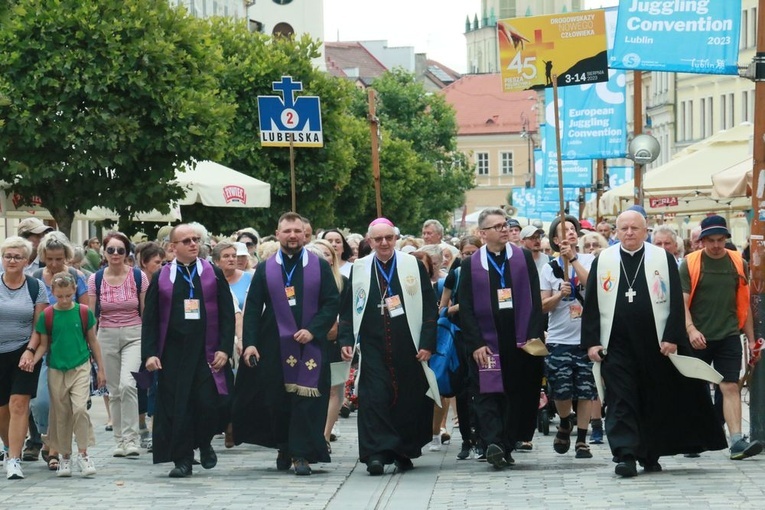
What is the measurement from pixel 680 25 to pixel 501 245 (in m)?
4.93

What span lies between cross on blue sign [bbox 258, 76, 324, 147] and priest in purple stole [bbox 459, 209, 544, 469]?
7804 millimetres

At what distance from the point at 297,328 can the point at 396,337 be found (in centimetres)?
73

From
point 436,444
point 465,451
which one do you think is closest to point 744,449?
point 465,451

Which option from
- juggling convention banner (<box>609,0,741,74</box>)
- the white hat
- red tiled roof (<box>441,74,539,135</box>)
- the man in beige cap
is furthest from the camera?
red tiled roof (<box>441,74,539,135</box>)

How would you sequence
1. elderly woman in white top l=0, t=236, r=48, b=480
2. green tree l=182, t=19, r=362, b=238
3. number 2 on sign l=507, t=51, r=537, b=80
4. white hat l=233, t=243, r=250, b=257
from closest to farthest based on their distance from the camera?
1. elderly woman in white top l=0, t=236, r=48, b=480
2. white hat l=233, t=243, r=250, b=257
3. number 2 on sign l=507, t=51, r=537, b=80
4. green tree l=182, t=19, r=362, b=238

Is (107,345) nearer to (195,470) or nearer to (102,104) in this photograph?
(195,470)

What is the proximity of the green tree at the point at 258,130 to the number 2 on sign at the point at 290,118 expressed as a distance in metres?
13.6

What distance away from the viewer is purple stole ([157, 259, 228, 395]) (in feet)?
41.4

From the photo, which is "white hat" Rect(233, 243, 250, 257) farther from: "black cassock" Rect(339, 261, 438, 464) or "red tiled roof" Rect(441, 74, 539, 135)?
"red tiled roof" Rect(441, 74, 539, 135)

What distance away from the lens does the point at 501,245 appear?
12.8 m

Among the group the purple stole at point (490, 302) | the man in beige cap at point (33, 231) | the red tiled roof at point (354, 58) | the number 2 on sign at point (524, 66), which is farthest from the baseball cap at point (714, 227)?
the red tiled roof at point (354, 58)

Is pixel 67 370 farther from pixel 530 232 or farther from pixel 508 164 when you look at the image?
pixel 508 164

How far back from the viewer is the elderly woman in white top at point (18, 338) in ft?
40.5

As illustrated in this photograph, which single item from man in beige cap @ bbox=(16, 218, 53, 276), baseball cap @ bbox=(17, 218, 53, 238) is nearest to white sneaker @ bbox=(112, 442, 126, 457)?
man in beige cap @ bbox=(16, 218, 53, 276)
